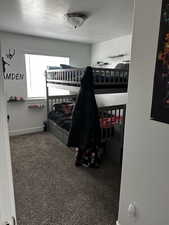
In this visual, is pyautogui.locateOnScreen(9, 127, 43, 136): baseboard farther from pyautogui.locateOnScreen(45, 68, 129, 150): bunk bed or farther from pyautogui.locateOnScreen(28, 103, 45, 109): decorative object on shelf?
pyautogui.locateOnScreen(28, 103, 45, 109): decorative object on shelf

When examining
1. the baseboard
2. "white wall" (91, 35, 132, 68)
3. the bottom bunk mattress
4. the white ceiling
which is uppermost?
the white ceiling

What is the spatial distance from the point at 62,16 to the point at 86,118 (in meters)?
1.57

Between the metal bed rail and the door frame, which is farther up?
the metal bed rail

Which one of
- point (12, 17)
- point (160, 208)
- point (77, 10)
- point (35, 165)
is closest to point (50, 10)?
point (77, 10)

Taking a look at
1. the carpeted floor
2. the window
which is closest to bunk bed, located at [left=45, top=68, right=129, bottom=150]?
the window

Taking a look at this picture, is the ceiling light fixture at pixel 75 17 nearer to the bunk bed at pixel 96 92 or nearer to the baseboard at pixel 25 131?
the bunk bed at pixel 96 92

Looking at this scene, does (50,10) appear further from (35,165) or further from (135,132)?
(35,165)

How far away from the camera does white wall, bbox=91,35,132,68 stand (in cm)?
348

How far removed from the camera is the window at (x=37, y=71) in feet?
12.9

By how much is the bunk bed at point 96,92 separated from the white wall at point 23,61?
1.49 feet

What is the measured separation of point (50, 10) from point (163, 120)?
81.9 inches

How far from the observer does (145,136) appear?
1.16 meters

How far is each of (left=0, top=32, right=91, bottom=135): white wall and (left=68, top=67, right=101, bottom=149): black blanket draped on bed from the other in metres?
2.14

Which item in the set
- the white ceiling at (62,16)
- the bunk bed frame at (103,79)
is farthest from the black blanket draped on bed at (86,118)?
the white ceiling at (62,16)
